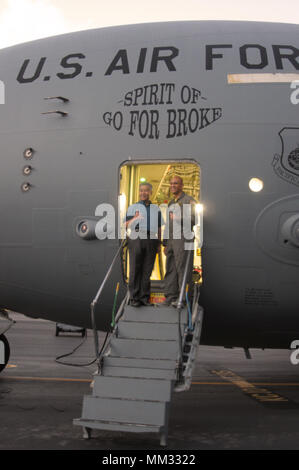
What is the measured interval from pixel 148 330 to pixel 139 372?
76cm

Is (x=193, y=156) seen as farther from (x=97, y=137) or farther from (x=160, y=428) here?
(x=160, y=428)

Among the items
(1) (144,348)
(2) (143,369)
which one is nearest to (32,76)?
(1) (144,348)

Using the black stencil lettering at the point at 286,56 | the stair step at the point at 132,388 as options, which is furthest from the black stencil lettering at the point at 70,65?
the stair step at the point at 132,388

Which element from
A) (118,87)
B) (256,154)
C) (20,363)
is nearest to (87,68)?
(118,87)

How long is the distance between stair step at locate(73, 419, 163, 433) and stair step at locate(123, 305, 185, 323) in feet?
5.72

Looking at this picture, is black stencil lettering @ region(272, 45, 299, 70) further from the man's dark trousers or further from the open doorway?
the man's dark trousers

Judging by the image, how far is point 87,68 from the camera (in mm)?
9258

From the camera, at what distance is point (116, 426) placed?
273 inches

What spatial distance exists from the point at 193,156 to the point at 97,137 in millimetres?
1646

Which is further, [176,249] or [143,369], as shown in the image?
[176,249]

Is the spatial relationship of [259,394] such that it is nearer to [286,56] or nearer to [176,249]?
[176,249]

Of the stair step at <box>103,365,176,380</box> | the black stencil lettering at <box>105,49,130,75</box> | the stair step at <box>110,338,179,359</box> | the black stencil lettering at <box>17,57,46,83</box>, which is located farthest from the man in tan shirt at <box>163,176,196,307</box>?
the black stencil lettering at <box>17,57,46,83</box>

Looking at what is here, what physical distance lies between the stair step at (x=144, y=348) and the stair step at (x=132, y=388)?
55 centimetres

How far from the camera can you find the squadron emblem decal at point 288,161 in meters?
8.47
